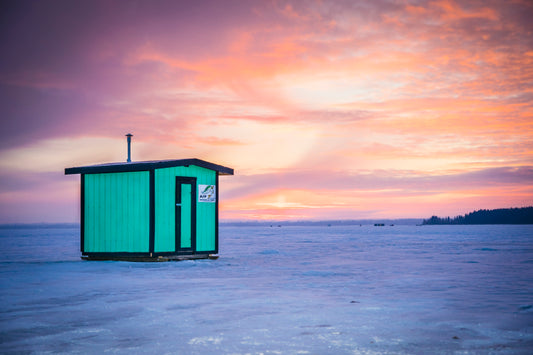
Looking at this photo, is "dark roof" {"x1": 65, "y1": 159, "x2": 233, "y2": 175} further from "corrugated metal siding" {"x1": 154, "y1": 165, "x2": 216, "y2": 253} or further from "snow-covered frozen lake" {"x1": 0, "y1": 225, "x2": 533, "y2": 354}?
"snow-covered frozen lake" {"x1": 0, "y1": 225, "x2": 533, "y2": 354}

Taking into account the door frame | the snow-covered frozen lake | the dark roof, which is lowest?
the snow-covered frozen lake

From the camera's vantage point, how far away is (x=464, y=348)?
6.02 metres

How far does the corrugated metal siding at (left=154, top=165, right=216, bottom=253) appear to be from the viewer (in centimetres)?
1825

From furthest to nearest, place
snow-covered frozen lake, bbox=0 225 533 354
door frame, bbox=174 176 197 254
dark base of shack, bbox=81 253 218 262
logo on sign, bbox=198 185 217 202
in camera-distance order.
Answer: logo on sign, bbox=198 185 217 202 → door frame, bbox=174 176 197 254 → dark base of shack, bbox=81 253 218 262 → snow-covered frozen lake, bbox=0 225 533 354

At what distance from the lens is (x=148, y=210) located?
18.0 metres

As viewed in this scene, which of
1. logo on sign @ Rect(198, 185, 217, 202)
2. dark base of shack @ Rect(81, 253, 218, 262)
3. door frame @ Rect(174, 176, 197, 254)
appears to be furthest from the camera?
logo on sign @ Rect(198, 185, 217, 202)

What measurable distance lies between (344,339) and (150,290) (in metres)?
5.94

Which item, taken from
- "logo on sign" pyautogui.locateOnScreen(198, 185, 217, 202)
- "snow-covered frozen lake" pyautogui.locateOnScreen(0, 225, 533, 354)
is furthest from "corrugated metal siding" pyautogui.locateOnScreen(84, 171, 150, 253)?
"snow-covered frozen lake" pyautogui.locateOnScreen(0, 225, 533, 354)

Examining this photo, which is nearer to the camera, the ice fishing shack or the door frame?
the ice fishing shack

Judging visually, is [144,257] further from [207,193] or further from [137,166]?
[207,193]

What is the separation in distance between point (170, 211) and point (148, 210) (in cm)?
87

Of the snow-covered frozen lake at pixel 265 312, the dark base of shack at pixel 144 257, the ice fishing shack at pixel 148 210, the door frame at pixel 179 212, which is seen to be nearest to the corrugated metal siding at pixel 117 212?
the ice fishing shack at pixel 148 210

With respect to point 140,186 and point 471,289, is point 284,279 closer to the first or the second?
point 471,289

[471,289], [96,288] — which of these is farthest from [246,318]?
[471,289]
